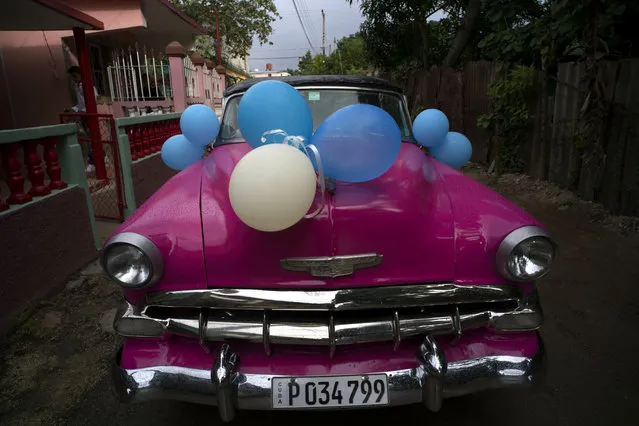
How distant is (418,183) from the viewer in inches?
80.5

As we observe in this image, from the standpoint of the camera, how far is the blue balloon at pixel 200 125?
2925 mm

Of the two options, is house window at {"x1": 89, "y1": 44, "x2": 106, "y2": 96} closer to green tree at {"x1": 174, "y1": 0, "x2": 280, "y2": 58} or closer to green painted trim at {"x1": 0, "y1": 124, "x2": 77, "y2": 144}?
green painted trim at {"x1": 0, "y1": 124, "x2": 77, "y2": 144}

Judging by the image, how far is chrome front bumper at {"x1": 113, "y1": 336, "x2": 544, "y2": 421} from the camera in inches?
63.8

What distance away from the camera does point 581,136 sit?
4.97m

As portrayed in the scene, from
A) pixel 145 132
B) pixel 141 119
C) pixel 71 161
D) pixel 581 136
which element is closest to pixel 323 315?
pixel 71 161

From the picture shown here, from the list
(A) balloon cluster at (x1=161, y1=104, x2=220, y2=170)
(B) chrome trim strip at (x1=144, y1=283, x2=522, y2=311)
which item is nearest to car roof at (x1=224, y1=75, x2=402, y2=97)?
(A) balloon cluster at (x1=161, y1=104, x2=220, y2=170)

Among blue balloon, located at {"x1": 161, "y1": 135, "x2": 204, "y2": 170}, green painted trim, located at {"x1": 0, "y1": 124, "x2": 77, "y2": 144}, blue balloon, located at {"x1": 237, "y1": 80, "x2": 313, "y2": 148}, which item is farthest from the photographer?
blue balloon, located at {"x1": 161, "y1": 135, "x2": 204, "y2": 170}

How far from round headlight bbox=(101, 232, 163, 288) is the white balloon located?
38 cm

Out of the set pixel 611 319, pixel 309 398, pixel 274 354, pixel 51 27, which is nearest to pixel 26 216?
pixel 274 354

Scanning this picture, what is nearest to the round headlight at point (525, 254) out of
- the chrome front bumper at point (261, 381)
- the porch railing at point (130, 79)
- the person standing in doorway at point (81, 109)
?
the chrome front bumper at point (261, 381)

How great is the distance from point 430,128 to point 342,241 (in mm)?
1612

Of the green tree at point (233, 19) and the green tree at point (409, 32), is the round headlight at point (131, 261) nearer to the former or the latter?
the green tree at point (409, 32)

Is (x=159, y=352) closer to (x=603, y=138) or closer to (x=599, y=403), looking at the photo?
(x=599, y=403)

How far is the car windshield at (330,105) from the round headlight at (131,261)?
1.36 m
